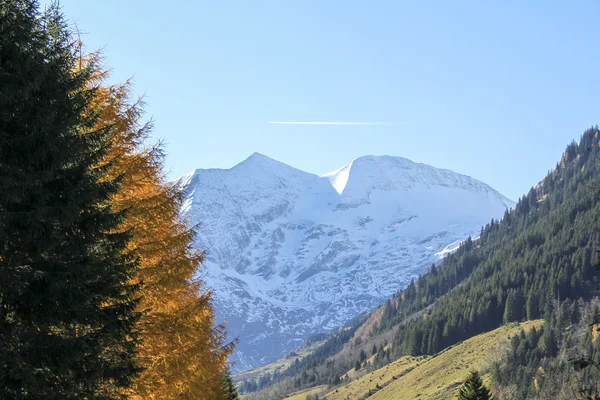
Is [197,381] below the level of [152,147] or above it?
below

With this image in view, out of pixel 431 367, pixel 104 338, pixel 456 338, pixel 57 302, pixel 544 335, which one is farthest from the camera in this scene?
pixel 456 338

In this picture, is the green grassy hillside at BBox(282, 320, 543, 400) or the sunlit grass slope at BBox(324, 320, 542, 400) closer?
the sunlit grass slope at BBox(324, 320, 542, 400)

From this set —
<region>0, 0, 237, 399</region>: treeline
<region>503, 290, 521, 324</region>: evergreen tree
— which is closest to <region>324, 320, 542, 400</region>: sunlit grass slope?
<region>503, 290, 521, 324</region>: evergreen tree

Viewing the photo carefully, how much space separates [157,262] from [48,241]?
582 cm

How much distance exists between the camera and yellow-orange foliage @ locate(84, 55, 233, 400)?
15.1 m

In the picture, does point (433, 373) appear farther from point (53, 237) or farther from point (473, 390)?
point (53, 237)

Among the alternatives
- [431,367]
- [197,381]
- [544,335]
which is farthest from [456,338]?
[197,381]

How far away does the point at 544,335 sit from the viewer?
5910 inches

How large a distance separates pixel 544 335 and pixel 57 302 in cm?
15643

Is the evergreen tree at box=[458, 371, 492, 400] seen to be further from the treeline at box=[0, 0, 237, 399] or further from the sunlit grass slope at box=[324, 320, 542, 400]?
the sunlit grass slope at box=[324, 320, 542, 400]

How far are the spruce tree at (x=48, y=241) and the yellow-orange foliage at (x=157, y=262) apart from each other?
2.88 meters

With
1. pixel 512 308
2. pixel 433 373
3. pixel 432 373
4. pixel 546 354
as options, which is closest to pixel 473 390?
pixel 546 354

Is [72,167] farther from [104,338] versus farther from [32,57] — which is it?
[104,338]

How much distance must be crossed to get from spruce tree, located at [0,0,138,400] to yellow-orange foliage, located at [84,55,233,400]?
9.46 ft
